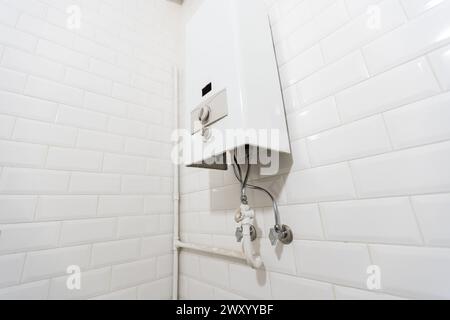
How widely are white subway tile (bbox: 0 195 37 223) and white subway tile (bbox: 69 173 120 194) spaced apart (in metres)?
0.13

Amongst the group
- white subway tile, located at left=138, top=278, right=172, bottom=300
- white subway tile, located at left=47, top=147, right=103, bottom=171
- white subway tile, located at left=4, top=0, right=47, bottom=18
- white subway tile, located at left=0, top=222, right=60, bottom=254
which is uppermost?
white subway tile, located at left=4, top=0, right=47, bottom=18

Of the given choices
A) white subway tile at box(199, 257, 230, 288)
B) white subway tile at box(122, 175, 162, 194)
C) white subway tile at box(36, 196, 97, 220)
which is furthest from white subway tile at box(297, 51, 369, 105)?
white subway tile at box(36, 196, 97, 220)

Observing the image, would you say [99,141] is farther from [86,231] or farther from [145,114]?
[86,231]

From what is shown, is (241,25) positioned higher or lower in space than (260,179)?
higher

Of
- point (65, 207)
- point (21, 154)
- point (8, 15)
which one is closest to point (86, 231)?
point (65, 207)

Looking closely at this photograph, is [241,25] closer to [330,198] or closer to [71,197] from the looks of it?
[330,198]

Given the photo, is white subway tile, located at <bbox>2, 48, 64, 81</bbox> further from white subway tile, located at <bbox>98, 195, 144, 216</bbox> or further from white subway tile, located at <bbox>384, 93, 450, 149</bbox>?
white subway tile, located at <bbox>384, 93, 450, 149</bbox>

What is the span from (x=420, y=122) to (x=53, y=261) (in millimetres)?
1175

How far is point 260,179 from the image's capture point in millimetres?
722

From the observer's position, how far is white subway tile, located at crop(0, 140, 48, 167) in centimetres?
70

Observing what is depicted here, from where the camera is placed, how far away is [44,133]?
779 millimetres

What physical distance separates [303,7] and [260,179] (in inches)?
24.3
